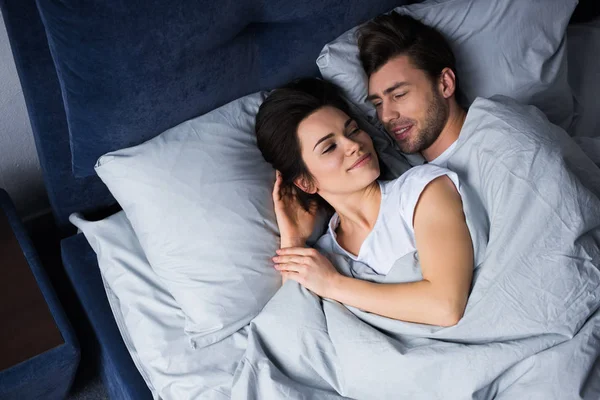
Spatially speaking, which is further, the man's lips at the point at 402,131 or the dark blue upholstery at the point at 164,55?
the man's lips at the point at 402,131

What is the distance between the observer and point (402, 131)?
171 centimetres

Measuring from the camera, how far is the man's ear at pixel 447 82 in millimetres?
1735

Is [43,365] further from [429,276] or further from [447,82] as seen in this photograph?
[447,82]

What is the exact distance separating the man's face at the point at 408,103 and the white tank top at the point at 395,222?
8.8 inches

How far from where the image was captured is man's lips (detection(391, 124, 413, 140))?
67.0 inches

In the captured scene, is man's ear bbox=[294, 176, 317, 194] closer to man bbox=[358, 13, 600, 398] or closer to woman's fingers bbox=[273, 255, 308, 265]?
woman's fingers bbox=[273, 255, 308, 265]

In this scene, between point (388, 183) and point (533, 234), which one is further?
point (388, 183)

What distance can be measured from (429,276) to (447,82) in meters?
0.67

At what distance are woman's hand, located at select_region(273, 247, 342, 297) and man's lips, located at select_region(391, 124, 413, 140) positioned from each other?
47 centimetres

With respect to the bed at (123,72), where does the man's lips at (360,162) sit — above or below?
below

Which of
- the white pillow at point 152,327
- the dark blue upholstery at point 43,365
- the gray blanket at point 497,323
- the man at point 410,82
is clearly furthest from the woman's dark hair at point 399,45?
the dark blue upholstery at point 43,365

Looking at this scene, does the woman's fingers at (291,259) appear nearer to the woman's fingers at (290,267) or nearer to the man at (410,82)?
the woman's fingers at (290,267)

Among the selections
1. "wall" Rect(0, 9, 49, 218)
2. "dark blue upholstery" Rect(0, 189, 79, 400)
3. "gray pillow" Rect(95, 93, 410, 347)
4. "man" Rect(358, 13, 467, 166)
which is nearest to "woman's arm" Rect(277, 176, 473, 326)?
"gray pillow" Rect(95, 93, 410, 347)

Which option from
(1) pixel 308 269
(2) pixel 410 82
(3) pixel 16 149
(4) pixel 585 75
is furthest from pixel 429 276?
(3) pixel 16 149
